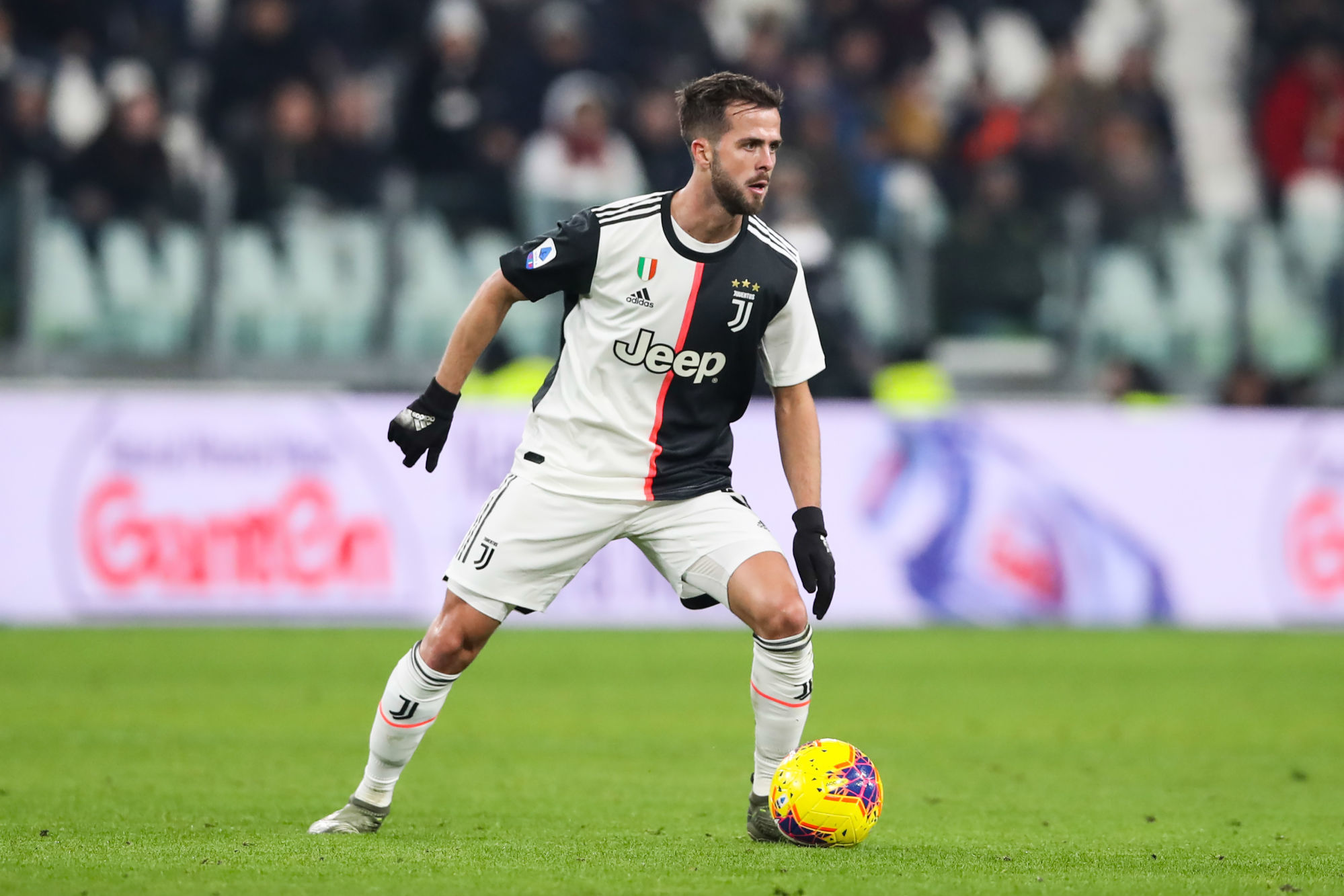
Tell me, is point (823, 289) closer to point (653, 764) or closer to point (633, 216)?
point (653, 764)

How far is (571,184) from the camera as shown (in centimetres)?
1457

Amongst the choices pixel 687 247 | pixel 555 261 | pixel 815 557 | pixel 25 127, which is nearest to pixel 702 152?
pixel 687 247

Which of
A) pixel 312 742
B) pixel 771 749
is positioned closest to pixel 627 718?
pixel 312 742

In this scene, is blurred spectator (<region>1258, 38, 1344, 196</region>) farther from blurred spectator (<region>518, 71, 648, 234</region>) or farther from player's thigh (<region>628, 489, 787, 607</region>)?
player's thigh (<region>628, 489, 787, 607</region>)

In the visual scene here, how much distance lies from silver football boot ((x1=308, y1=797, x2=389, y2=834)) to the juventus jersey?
120 centimetres

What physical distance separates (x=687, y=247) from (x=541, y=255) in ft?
1.56

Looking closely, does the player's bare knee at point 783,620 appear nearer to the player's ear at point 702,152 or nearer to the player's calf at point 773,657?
the player's calf at point 773,657

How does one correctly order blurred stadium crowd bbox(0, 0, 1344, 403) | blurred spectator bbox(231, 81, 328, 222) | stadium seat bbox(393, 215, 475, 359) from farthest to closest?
stadium seat bbox(393, 215, 475, 359) → blurred spectator bbox(231, 81, 328, 222) → blurred stadium crowd bbox(0, 0, 1344, 403)

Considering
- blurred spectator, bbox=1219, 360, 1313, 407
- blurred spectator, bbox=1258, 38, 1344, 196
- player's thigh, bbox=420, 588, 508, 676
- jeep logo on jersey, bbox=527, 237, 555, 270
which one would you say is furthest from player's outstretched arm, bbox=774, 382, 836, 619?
blurred spectator, bbox=1258, 38, 1344, 196

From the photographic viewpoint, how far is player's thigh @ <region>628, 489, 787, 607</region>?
5895 mm

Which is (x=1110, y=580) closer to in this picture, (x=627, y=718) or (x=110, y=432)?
(x=627, y=718)

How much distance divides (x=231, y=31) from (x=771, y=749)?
10945 millimetres

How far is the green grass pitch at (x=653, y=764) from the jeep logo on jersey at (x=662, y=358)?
59.6 inches

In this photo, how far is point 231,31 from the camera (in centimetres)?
1516
